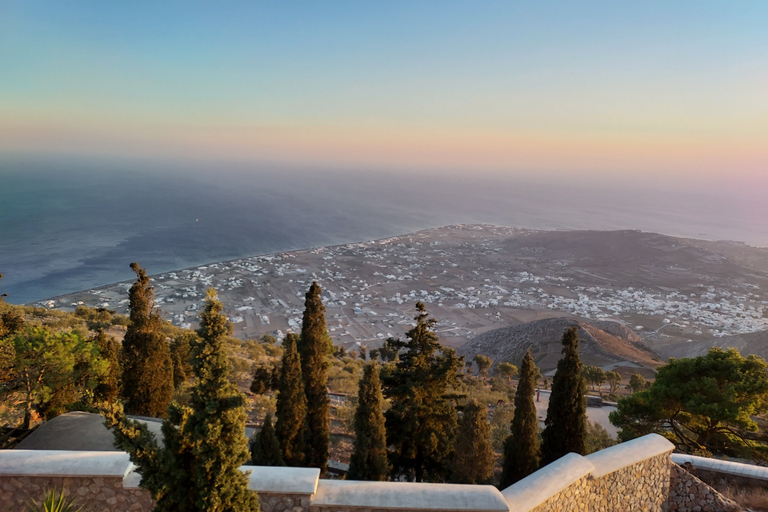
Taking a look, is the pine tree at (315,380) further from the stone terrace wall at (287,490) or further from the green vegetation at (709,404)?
the green vegetation at (709,404)

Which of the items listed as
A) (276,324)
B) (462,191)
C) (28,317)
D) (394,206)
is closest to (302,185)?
(394,206)

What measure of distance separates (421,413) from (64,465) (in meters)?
5.69

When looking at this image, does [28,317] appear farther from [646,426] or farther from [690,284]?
[690,284]

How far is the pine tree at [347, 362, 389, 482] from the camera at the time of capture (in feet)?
21.9

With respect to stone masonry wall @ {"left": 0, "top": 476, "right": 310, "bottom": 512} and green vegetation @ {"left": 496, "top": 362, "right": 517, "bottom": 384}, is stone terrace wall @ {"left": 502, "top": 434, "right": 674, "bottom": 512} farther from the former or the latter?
green vegetation @ {"left": 496, "top": 362, "right": 517, "bottom": 384}

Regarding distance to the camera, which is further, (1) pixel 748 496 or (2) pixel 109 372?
(2) pixel 109 372

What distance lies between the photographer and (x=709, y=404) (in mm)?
8469

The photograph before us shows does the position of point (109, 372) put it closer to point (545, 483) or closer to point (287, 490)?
point (287, 490)

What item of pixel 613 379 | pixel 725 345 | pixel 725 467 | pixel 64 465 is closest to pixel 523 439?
pixel 725 467

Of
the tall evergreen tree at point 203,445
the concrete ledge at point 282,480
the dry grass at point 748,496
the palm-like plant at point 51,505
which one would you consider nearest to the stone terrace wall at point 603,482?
the dry grass at point 748,496

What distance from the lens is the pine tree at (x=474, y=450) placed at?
6852 millimetres

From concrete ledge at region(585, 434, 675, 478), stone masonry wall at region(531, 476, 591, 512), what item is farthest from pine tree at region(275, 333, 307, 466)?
concrete ledge at region(585, 434, 675, 478)

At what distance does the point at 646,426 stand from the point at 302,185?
16580 centimetres

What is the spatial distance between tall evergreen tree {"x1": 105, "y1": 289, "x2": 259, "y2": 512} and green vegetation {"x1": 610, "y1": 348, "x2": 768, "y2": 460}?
935cm
